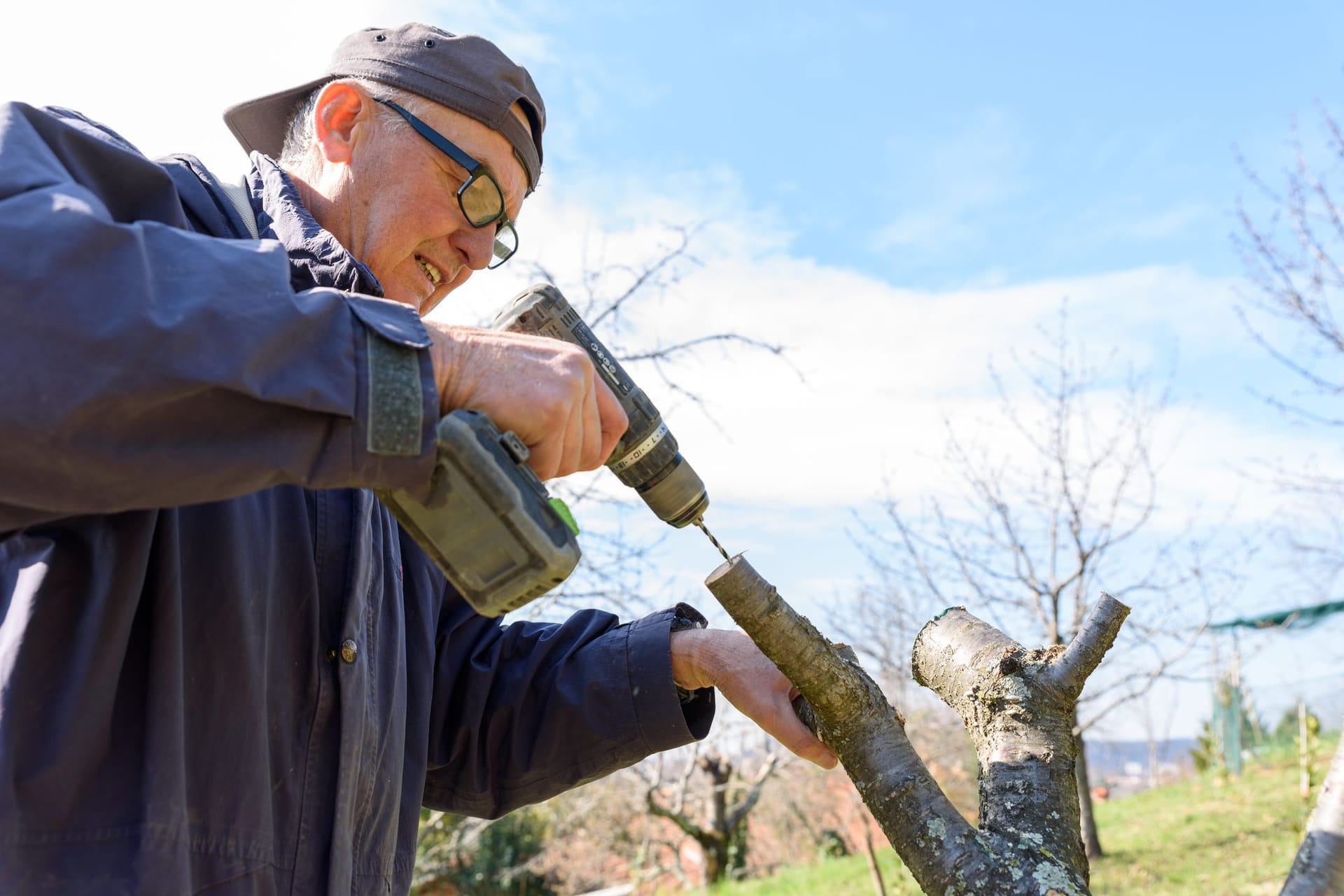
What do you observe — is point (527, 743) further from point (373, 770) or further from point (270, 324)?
point (270, 324)

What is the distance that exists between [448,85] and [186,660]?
1620mm

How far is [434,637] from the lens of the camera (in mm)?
2604

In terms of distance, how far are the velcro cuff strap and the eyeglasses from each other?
1.33m

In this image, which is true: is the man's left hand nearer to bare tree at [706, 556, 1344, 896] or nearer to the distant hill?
bare tree at [706, 556, 1344, 896]

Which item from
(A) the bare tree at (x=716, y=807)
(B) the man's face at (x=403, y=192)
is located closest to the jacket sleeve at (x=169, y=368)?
(B) the man's face at (x=403, y=192)

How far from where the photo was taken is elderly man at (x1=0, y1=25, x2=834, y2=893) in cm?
126

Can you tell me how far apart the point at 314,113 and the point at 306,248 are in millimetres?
801

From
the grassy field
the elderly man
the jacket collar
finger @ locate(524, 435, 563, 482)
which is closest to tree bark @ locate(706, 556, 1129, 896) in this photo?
the elderly man

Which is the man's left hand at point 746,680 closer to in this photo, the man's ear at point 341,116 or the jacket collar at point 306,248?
the jacket collar at point 306,248

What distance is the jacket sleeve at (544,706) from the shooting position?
2.57 metres

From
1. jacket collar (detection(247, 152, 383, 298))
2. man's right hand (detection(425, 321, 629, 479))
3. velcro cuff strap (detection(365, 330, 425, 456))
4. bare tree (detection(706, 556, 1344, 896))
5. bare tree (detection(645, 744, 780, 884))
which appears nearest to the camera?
velcro cuff strap (detection(365, 330, 425, 456))

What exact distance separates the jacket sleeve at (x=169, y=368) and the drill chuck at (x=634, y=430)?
3.88ft

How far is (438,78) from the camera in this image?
259cm

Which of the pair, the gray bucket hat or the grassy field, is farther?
the grassy field
